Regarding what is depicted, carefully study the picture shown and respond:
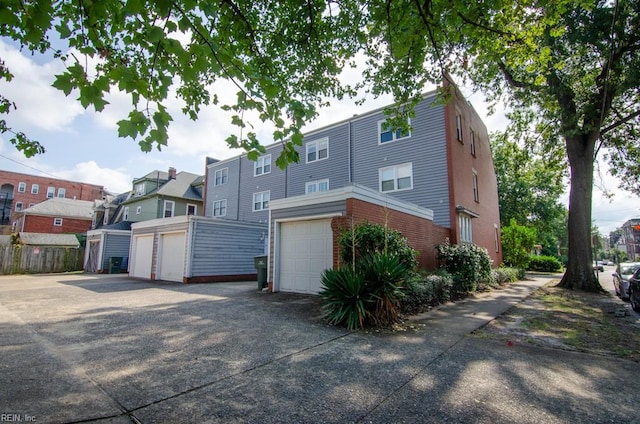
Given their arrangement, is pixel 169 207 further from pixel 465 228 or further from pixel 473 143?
pixel 473 143

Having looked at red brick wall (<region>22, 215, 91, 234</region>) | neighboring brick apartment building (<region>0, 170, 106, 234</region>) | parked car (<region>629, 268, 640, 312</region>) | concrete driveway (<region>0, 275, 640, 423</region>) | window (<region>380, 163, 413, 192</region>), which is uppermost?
neighboring brick apartment building (<region>0, 170, 106, 234</region>)

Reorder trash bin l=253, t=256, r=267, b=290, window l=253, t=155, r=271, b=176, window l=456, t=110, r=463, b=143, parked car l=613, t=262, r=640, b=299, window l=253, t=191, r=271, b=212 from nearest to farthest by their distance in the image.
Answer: trash bin l=253, t=256, r=267, b=290, parked car l=613, t=262, r=640, b=299, window l=456, t=110, r=463, b=143, window l=253, t=191, r=271, b=212, window l=253, t=155, r=271, b=176

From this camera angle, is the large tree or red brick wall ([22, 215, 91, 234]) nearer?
the large tree

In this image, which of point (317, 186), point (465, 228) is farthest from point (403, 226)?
point (317, 186)

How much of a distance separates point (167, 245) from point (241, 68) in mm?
14507

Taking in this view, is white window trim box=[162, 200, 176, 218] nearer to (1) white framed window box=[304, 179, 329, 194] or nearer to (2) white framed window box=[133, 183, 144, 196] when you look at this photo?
(2) white framed window box=[133, 183, 144, 196]

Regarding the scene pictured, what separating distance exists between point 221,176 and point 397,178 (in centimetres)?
1605

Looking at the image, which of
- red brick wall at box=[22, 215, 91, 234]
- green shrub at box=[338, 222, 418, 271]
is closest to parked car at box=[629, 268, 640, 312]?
green shrub at box=[338, 222, 418, 271]

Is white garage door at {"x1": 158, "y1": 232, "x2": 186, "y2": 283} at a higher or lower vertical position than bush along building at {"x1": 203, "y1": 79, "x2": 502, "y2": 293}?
lower

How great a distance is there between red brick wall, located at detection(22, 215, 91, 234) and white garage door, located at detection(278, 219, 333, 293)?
36633 mm

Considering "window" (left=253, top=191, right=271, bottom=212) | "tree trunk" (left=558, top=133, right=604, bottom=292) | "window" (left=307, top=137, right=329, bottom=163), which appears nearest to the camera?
"tree trunk" (left=558, top=133, right=604, bottom=292)

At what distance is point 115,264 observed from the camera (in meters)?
20.5

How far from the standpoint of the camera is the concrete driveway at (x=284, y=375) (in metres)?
2.93

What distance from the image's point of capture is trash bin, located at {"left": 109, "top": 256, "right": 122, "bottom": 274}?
20266 mm
